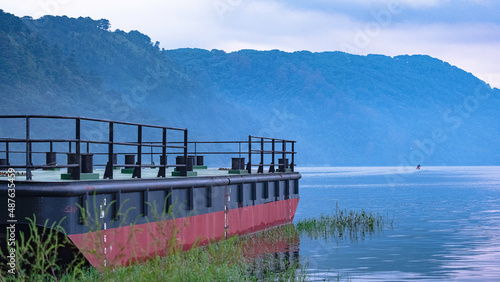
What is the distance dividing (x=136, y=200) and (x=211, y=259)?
12.4 ft

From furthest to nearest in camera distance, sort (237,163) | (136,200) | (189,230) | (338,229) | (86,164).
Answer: (338,229) < (237,163) < (189,230) < (136,200) < (86,164)

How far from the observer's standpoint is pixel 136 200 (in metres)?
14.5

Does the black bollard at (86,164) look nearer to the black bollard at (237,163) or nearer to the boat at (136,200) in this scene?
the boat at (136,200)

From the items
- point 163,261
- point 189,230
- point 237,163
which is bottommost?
point 163,261

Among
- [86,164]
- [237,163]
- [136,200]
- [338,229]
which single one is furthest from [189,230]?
[338,229]

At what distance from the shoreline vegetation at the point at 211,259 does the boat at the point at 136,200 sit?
0.23 m

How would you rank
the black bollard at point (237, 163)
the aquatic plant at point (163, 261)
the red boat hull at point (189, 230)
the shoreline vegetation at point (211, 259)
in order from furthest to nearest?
the black bollard at point (237, 163)
the red boat hull at point (189, 230)
the shoreline vegetation at point (211, 259)
the aquatic plant at point (163, 261)

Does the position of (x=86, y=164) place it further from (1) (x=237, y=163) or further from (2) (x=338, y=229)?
(2) (x=338, y=229)

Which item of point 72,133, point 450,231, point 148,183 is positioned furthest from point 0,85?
point 148,183

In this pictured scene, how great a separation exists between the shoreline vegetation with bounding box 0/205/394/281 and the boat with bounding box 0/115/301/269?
234mm

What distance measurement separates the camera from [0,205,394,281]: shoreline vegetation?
383 inches

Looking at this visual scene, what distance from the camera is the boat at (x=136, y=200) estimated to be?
12.5 meters

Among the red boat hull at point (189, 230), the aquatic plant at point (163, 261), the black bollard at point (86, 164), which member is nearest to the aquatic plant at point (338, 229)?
the red boat hull at point (189, 230)

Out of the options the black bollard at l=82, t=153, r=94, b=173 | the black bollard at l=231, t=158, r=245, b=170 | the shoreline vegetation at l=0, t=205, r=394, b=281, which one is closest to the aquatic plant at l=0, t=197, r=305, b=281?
the shoreline vegetation at l=0, t=205, r=394, b=281
